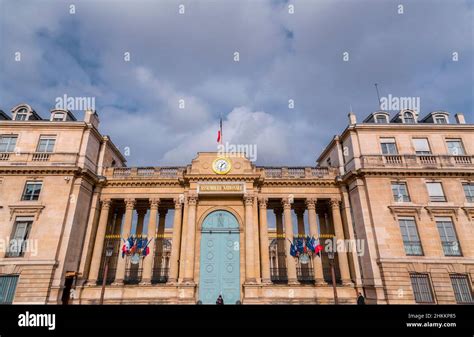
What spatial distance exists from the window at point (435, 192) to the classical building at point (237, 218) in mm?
87

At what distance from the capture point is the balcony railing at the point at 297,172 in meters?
24.7

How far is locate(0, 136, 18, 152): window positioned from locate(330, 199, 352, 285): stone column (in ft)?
89.7

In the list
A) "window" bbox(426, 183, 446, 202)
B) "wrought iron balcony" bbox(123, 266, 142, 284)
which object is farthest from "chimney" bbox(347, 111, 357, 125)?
"wrought iron balcony" bbox(123, 266, 142, 284)

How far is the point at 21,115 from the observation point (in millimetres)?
24344

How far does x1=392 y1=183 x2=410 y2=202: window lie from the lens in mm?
21312

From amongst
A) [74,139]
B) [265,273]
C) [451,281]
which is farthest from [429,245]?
[74,139]

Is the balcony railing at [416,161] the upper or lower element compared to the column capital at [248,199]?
upper

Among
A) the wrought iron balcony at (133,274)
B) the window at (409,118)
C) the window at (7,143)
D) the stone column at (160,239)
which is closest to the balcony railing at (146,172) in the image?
the stone column at (160,239)

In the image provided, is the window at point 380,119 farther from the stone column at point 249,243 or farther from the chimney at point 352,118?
the stone column at point 249,243

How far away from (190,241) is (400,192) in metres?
17.2

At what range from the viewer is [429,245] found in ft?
64.6

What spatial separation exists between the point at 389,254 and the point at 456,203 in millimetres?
7002
